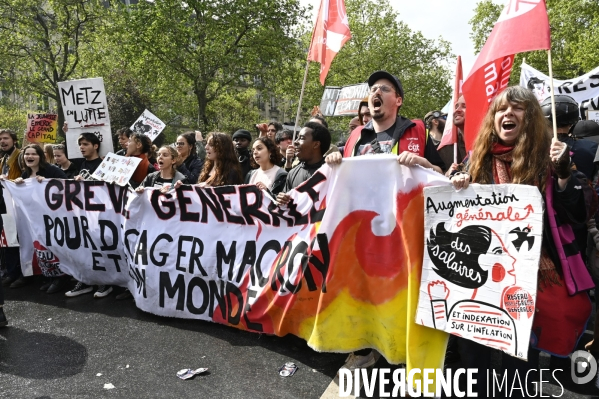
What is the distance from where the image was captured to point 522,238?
241 centimetres

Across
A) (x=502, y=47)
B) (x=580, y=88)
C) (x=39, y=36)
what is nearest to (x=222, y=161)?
(x=502, y=47)

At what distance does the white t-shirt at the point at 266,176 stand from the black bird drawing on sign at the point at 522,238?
99.8 inches

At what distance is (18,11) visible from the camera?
1925 centimetres

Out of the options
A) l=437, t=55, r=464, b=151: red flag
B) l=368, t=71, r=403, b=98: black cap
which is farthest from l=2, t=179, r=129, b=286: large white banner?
l=437, t=55, r=464, b=151: red flag

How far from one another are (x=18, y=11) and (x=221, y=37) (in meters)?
8.26

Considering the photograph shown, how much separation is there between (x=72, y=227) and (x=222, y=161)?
196cm

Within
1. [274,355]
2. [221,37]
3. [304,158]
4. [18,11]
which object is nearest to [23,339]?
[274,355]

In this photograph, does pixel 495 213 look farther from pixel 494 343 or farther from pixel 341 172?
pixel 341 172

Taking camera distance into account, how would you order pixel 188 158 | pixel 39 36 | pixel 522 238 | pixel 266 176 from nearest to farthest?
pixel 522 238 → pixel 266 176 → pixel 188 158 → pixel 39 36

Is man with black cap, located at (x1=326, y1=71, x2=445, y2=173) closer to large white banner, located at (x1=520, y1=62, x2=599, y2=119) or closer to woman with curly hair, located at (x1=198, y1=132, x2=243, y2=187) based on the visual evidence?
woman with curly hair, located at (x1=198, y1=132, x2=243, y2=187)

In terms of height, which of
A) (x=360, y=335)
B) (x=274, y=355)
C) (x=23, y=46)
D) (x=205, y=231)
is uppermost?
(x=23, y=46)

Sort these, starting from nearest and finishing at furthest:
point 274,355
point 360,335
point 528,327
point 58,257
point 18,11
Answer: point 528,327 → point 360,335 → point 274,355 → point 58,257 → point 18,11

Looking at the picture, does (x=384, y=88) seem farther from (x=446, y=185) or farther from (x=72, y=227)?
(x=72, y=227)

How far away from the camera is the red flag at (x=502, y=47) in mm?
2977
